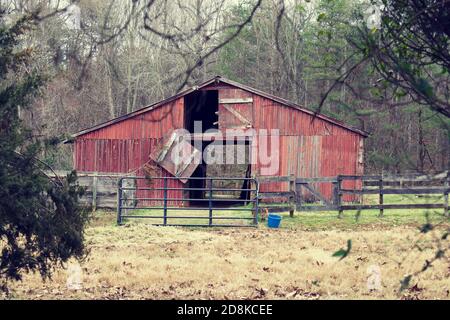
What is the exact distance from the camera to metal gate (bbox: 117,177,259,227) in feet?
57.0

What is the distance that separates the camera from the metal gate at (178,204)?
684 inches

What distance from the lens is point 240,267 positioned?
434 inches

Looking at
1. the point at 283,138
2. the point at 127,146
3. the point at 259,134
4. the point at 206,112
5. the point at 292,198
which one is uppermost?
the point at 206,112

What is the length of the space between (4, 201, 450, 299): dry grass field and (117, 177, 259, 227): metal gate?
1.16 metres

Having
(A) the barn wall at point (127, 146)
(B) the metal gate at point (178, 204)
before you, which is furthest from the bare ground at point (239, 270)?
(A) the barn wall at point (127, 146)

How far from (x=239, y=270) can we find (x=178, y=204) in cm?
1465

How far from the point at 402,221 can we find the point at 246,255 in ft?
26.9

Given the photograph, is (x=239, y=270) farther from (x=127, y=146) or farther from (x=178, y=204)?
(x=127, y=146)

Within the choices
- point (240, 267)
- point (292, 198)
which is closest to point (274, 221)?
point (292, 198)

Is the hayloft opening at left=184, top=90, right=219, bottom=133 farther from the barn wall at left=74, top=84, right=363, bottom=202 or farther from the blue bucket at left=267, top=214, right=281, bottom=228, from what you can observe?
the blue bucket at left=267, top=214, right=281, bottom=228

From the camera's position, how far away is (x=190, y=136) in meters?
24.6

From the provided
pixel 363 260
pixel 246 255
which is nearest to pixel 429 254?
pixel 363 260

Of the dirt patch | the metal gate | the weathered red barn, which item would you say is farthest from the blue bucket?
the weathered red barn
